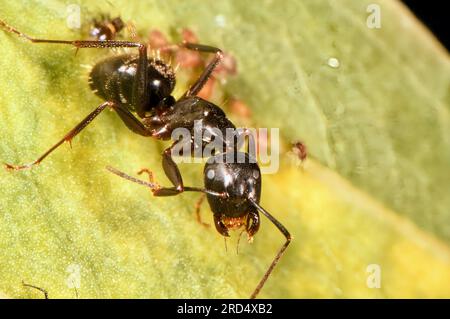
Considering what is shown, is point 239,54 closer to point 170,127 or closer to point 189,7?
point 189,7

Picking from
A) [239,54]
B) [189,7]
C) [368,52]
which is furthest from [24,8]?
[368,52]

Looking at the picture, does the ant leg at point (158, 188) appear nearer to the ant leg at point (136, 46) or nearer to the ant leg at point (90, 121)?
the ant leg at point (90, 121)

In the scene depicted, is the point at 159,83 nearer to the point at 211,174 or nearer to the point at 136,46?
the point at 136,46

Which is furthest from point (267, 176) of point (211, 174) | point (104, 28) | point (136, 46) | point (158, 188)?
point (104, 28)

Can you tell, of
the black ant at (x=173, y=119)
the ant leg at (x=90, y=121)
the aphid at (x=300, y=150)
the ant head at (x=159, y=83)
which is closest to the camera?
the ant leg at (x=90, y=121)

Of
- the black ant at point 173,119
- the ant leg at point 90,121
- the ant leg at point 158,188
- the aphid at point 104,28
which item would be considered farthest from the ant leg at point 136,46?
the ant leg at point 158,188

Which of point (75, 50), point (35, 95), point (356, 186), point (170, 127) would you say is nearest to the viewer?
point (35, 95)
